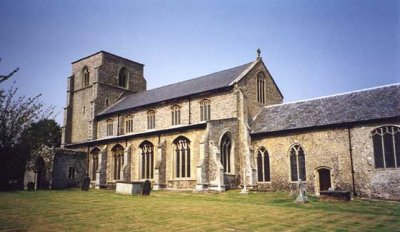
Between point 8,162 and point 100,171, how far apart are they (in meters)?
12.2

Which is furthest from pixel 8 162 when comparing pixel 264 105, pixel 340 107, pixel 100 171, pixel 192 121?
pixel 340 107

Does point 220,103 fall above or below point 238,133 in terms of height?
above

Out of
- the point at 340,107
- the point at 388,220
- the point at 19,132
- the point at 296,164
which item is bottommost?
the point at 388,220

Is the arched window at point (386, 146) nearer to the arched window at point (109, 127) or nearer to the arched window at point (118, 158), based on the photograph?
the arched window at point (118, 158)

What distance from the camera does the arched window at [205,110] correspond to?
33.5 meters

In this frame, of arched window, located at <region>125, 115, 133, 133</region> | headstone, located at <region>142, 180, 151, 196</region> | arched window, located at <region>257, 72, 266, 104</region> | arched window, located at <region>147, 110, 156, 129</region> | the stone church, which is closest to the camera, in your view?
the stone church

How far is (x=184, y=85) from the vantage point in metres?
40.4

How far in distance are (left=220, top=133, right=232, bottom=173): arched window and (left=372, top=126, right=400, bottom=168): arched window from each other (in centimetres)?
1121

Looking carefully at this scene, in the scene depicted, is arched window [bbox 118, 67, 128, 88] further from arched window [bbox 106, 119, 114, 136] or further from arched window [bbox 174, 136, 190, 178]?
arched window [bbox 174, 136, 190, 178]

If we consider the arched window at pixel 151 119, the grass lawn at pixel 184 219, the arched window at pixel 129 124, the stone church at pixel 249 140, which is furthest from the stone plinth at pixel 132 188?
the arched window at pixel 129 124

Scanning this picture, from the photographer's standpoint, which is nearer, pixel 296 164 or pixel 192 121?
pixel 296 164

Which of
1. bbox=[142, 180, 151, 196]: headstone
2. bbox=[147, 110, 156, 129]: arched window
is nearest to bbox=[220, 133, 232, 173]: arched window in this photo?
bbox=[142, 180, 151, 196]: headstone

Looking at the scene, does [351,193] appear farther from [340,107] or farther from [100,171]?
[100,171]

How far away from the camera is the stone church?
24.8 metres
